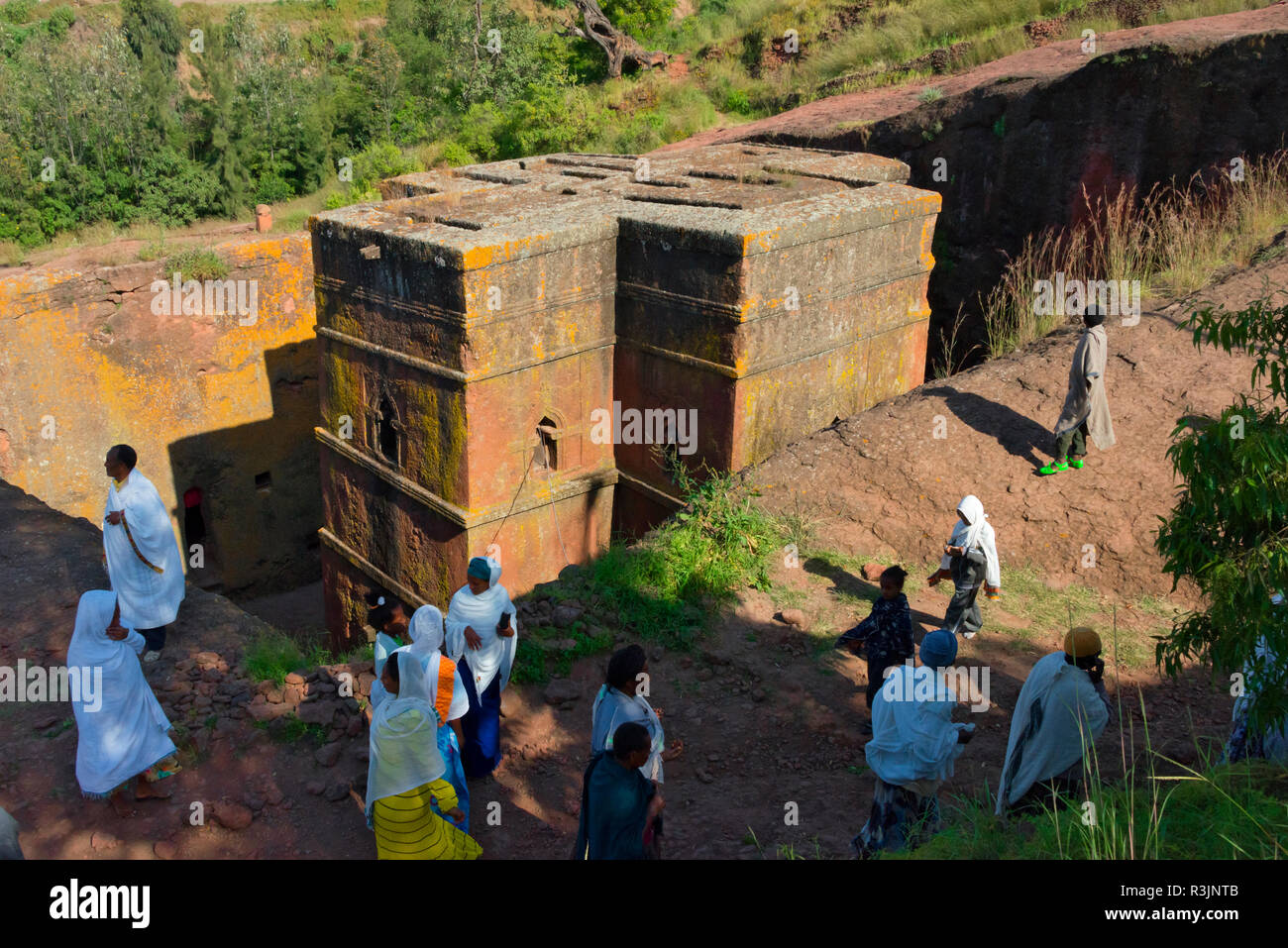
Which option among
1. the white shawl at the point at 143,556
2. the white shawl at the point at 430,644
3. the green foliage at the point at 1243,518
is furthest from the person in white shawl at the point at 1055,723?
the white shawl at the point at 143,556

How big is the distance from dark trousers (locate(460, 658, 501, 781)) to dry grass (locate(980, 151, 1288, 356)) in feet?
21.7

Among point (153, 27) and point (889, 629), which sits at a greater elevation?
point (153, 27)

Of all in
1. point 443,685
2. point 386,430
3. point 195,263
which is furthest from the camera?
point 195,263

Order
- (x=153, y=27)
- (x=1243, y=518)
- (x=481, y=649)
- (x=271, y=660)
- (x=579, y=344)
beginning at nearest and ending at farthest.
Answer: (x=1243, y=518), (x=481, y=649), (x=271, y=660), (x=579, y=344), (x=153, y=27)

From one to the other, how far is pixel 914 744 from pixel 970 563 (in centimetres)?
223

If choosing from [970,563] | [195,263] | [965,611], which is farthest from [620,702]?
[195,263]

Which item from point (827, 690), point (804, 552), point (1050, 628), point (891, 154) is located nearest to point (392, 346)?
point (804, 552)

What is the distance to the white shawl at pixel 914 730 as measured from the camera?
4422 millimetres

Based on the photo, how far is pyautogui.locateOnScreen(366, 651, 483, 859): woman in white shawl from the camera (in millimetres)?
4430

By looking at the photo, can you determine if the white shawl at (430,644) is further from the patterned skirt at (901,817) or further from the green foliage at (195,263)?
the green foliage at (195,263)

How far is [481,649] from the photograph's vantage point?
555 centimetres

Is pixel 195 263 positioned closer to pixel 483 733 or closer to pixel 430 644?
pixel 483 733

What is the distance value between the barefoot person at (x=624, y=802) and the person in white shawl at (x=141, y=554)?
3864 millimetres

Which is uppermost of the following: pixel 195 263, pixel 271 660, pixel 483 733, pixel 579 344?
pixel 195 263
